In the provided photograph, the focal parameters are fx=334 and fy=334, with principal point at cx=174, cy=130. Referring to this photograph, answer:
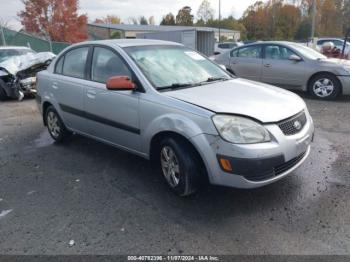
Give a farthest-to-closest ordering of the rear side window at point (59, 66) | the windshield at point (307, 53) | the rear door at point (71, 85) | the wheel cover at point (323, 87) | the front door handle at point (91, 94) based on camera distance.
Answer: the windshield at point (307, 53) < the wheel cover at point (323, 87) < the rear side window at point (59, 66) < the rear door at point (71, 85) < the front door handle at point (91, 94)

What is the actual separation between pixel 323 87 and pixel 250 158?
607cm

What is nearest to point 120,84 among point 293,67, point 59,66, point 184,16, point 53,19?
point 59,66

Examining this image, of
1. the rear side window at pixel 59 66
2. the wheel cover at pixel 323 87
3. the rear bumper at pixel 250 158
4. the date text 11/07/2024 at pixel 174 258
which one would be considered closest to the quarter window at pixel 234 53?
the wheel cover at pixel 323 87

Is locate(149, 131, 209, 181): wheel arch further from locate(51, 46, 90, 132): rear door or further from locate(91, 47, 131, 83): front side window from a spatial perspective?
locate(51, 46, 90, 132): rear door

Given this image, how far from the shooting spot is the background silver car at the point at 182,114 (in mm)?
2992

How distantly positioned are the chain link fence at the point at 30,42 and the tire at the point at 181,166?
70.1ft

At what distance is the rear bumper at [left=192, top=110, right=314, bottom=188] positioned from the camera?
2916mm

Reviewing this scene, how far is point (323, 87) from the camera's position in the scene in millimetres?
8062

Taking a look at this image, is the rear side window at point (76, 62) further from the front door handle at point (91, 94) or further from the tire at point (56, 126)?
the tire at point (56, 126)

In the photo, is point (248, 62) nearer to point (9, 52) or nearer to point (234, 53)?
point (234, 53)

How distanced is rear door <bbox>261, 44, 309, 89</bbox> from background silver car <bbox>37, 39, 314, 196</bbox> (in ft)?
14.9

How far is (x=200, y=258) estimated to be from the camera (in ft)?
8.46

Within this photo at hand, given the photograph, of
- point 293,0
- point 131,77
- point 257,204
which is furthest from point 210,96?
point 293,0

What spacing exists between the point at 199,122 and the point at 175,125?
0.92ft
